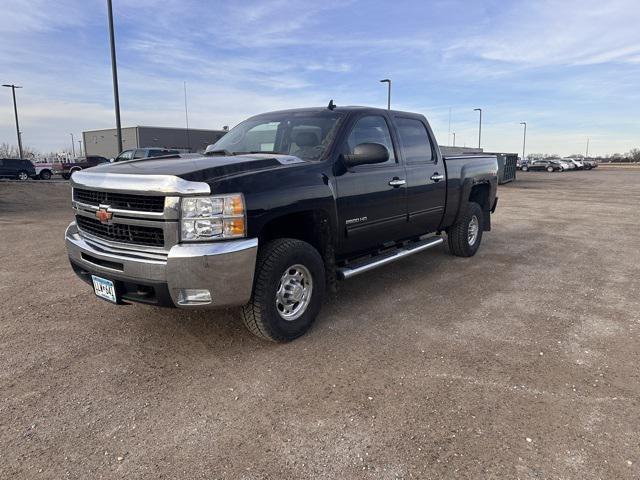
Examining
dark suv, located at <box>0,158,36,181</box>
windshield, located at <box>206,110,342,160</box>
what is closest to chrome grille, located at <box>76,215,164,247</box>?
windshield, located at <box>206,110,342,160</box>

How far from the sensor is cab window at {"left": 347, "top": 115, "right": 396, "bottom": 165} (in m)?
4.58

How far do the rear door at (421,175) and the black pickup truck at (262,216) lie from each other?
0.03m

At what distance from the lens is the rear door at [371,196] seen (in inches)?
172

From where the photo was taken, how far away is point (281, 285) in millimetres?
3752

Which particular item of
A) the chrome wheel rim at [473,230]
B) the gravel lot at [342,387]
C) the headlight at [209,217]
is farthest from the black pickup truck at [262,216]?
the chrome wheel rim at [473,230]

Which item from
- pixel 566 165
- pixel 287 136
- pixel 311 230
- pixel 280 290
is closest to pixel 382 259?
pixel 311 230

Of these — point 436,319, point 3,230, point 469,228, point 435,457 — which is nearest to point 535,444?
point 435,457

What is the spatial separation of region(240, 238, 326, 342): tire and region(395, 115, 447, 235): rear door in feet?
5.98

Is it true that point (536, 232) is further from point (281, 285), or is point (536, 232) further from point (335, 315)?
point (281, 285)

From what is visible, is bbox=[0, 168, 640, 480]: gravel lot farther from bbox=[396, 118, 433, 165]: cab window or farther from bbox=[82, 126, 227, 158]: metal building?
bbox=[82, 126, 227, 158]: metal building

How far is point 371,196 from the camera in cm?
462

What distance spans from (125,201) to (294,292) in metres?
1.47

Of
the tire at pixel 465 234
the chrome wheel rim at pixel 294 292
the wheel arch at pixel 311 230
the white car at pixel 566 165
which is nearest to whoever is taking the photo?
the chrome wheel rim at pixel 294 292

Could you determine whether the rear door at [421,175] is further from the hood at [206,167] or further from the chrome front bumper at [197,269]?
the chrome front bumper at [197,269]
